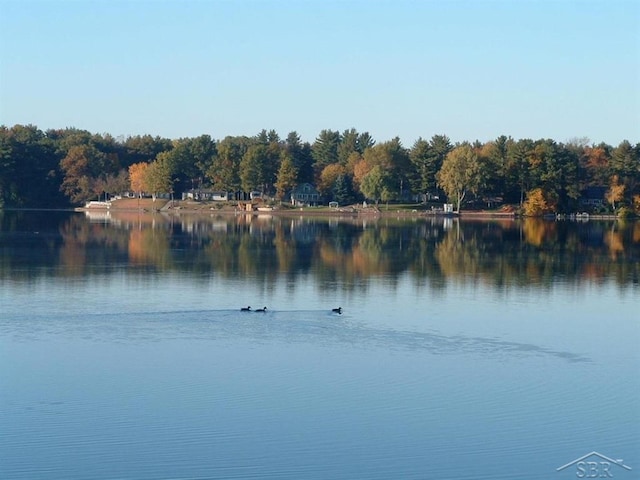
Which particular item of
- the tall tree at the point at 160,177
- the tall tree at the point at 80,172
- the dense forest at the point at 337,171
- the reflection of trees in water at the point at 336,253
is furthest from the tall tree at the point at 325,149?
the reflection of trees in water at the point at 336,253

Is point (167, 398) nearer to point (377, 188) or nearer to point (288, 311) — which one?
point (288, 311)

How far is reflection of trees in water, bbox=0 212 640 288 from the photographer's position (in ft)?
112

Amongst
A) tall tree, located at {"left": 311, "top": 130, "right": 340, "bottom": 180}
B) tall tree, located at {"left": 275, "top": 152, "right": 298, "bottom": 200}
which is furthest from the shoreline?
tall tree, located at {"left": 311, "top": 130, "right": 340, "bottom": 180}

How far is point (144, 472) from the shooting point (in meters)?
12.3

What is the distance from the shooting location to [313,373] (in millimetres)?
17594

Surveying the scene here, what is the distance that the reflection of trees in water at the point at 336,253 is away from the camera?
3428 centimetres

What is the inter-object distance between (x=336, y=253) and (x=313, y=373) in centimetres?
2565

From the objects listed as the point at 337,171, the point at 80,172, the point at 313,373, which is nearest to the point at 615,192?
the point at 337,171

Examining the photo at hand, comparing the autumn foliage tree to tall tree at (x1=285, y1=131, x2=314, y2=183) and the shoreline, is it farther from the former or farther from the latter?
tall tree at (x1=285, y1=131, x2=314, y2=183)

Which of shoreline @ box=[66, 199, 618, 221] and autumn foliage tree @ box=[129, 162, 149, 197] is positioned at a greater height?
autumn foliage tree @ box=[129, 162, 149, 197]

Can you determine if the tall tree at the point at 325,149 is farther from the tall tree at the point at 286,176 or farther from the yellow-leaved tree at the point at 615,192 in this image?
the yellow-leaved tree at the point at 615,192

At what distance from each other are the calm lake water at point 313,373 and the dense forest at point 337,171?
201 ft

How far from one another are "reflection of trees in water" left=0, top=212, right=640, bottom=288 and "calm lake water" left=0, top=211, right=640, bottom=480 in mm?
470

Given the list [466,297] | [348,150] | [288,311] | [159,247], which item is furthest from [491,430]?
[348,150]
